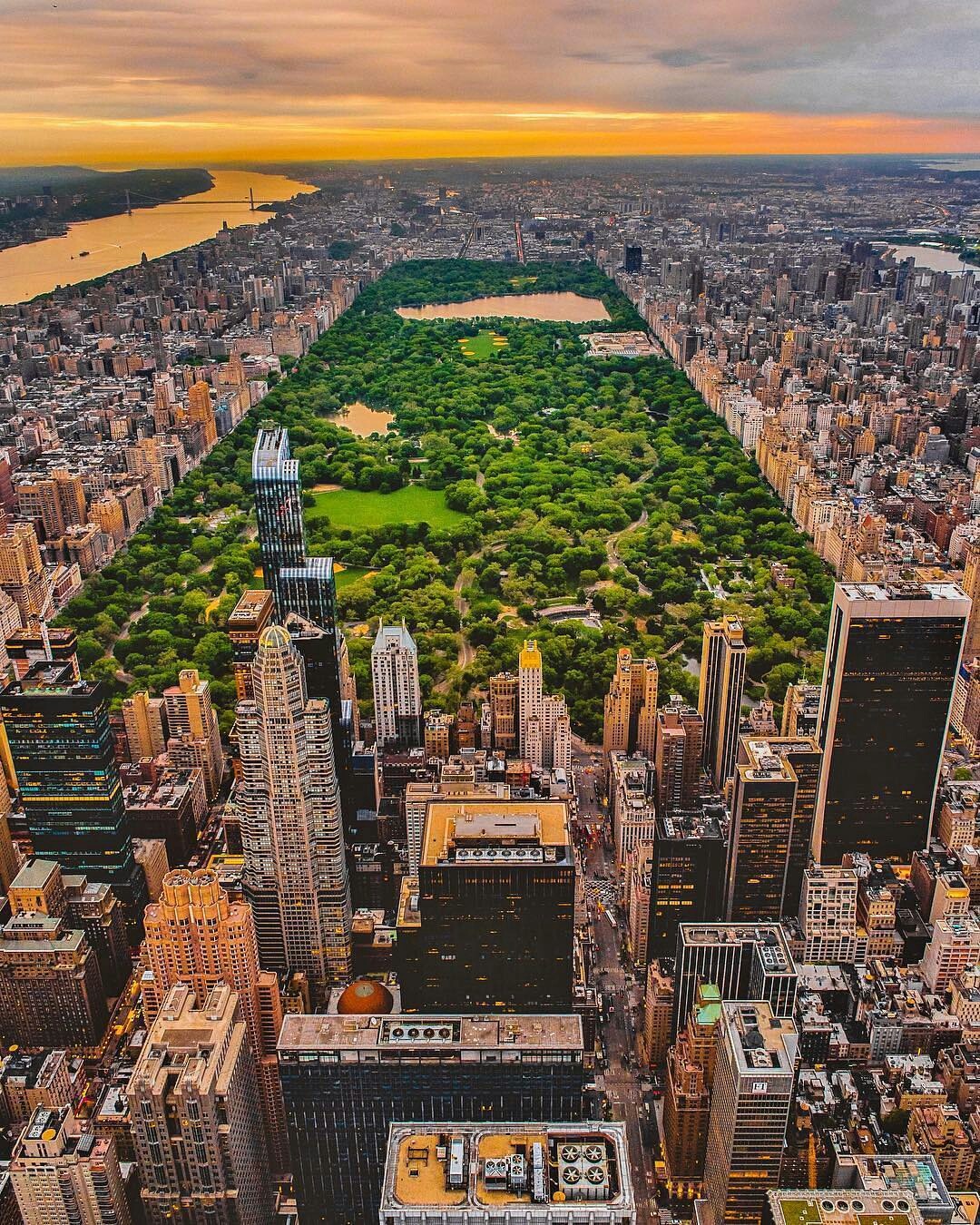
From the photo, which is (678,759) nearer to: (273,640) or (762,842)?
(762,842)

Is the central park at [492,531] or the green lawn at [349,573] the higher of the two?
the central park at [492,531]

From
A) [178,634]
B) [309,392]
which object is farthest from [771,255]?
[178,634]

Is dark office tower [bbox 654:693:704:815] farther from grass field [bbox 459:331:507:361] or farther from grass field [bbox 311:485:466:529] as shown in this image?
grass field [bbox 459:331:507:361]

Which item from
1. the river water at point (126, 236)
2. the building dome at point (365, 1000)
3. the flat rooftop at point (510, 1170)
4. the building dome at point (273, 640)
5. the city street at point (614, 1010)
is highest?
the river water at point (126, 236)

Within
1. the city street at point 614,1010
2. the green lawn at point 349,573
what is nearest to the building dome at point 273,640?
the city street at point 614,1010

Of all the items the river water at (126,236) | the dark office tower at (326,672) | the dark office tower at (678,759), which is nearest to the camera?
the dark office tower at (326,672)

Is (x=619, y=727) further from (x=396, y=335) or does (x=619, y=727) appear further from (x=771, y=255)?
(x=771, y=255)

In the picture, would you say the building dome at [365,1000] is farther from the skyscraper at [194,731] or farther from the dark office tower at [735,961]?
the skyscraper at [194,731]
